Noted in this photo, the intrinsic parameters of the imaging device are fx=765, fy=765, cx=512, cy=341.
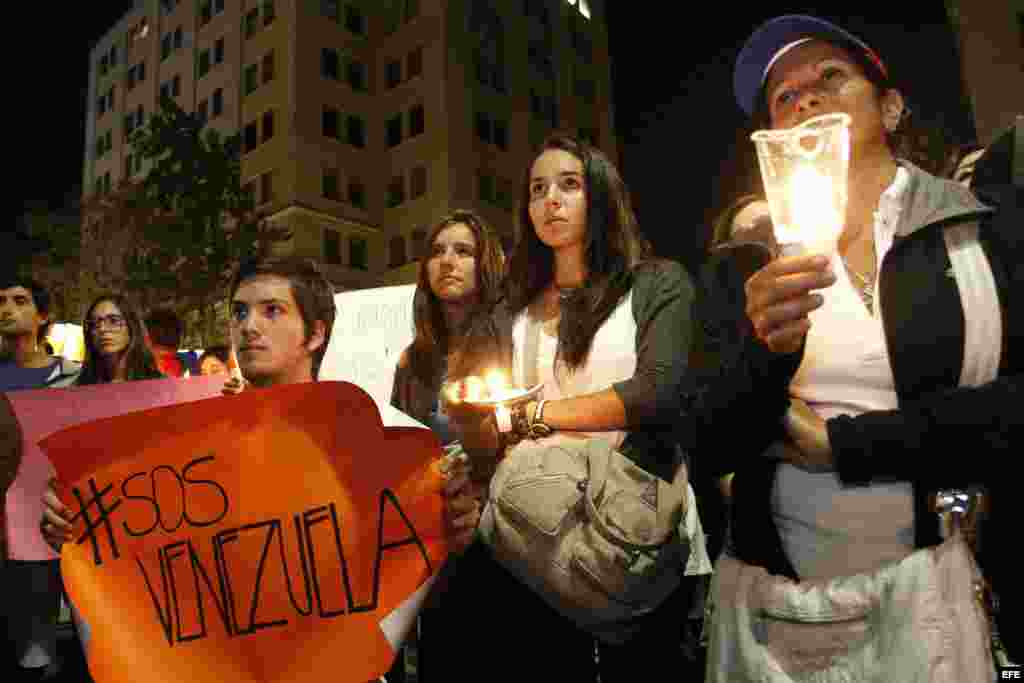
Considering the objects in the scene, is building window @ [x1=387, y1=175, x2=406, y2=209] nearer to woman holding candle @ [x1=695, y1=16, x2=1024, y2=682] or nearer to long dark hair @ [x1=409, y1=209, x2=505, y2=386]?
long dark hair @ [x1=409, y1=209, x2=505, y2=386]

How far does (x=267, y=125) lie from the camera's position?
33844 millimetres

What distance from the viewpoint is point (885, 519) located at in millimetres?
1589

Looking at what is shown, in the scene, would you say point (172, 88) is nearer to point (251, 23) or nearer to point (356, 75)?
point (251, 23)

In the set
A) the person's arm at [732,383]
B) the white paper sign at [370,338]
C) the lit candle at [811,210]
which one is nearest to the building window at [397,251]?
the white paper sign at [370,338]

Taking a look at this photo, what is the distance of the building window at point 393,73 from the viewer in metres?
35.9

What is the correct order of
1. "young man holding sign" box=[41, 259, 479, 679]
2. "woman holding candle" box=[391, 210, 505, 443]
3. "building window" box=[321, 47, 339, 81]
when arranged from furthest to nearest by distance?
1. "building window" box=[321, 47, 339, 81]
2. "woman holding candle" box=[391, 210, 505, 443]
3. "young man holding sign" box=[41, 259, 479, 679]

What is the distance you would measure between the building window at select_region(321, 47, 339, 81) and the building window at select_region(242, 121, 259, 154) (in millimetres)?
3976

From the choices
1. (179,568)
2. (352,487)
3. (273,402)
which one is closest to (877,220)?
(352,487)

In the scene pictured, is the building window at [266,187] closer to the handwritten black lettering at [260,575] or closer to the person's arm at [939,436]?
the handwritten black lettering at [260,575]

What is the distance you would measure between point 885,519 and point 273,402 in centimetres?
184

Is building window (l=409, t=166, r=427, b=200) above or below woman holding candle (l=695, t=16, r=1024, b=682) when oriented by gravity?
above

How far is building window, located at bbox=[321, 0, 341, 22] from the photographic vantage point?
3478cm

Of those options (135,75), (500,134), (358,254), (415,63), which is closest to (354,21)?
(415,63)

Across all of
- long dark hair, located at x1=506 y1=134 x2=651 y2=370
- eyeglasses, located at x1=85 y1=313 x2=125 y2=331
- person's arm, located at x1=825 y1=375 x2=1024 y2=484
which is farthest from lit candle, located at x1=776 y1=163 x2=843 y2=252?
eyeglasses, located at x1=85 y1=313 x2=125 y2=331
